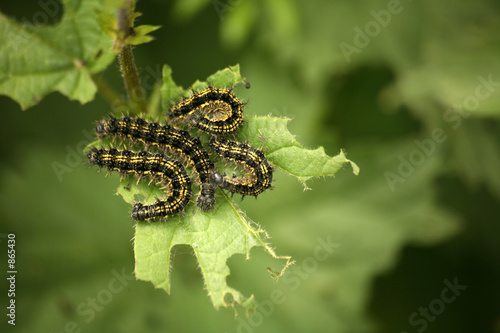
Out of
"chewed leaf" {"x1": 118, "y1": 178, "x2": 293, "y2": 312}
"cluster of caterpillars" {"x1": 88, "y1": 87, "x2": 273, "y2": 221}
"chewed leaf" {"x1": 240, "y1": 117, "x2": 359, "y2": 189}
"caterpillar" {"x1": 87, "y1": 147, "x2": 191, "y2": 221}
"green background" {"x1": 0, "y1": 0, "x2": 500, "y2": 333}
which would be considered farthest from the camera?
"green background" {"x1": 0, "y1": 0, "x2": 500, "y2": 333}

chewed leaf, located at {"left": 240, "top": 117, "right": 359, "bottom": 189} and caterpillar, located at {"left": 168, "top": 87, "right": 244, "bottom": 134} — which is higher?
caterpillar, located at {"left": 168, "top": 87, "right": 244, "bottom": 134}

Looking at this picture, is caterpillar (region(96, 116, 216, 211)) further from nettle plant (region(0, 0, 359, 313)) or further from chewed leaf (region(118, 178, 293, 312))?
chewed leaf (region(118, 178, 293, 312))

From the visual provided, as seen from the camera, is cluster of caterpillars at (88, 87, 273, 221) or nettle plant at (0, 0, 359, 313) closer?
nettle plant at (0, 0, 359, 313)

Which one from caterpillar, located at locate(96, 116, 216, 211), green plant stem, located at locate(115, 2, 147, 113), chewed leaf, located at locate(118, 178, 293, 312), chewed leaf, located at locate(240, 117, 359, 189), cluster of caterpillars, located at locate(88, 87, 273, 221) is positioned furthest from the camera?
caterpillar, located at locate(96, 116, 216, 211)

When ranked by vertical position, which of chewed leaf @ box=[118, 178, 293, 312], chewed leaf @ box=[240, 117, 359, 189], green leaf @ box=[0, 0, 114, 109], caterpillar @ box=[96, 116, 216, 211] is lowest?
chewed leaf @ box=[118, 178, 293, 312]

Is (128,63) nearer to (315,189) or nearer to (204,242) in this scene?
(204,242)

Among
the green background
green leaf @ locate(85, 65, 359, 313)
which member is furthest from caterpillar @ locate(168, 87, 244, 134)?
the green background

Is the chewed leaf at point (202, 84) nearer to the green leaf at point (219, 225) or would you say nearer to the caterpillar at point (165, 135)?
the green leaf at point (219, 225)

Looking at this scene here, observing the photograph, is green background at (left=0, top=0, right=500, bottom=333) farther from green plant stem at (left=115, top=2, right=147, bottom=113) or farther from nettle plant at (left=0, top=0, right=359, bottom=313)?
green plant stem at (left=115, top=2, right=147, bottom=113)

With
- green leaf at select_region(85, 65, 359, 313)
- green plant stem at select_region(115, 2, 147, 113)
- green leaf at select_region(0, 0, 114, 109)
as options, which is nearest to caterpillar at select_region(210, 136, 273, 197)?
green leaf at select_region(85, 65, 359, 313)

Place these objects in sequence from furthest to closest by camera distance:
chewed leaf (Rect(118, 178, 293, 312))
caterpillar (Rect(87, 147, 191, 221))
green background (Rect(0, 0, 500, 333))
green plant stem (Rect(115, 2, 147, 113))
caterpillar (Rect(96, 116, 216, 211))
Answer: green background (Rect(0, 0, 500, 333)) < caterpillar (Rect(96, 116, 216, 211)) < caterpillar (Rect(87, 147, 191, 221)) < chewed leaf (Rect(118, 178, 293, 312)) < green plant stem (Rect(115, 2, 147, 113))
